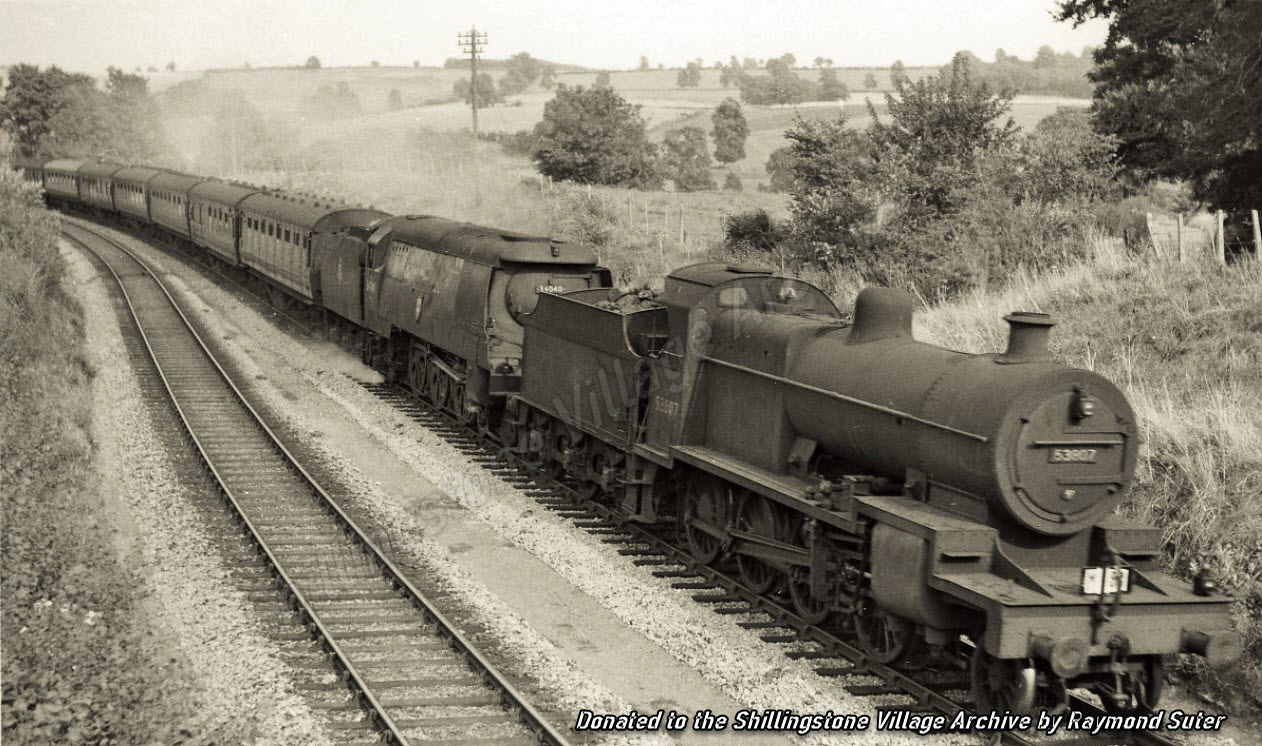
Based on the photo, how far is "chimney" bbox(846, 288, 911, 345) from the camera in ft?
32.3

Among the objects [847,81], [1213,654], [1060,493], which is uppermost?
[847,81]

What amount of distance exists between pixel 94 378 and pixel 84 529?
31.0 ft

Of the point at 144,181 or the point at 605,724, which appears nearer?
the point at 605,724

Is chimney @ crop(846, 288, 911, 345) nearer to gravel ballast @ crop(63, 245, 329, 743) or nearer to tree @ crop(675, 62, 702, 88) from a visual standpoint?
gravel ballast @ crop(63, 245, 329, 743)

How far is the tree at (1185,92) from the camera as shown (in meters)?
17.4

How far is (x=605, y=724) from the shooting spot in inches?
334

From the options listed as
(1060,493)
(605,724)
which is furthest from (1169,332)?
(605,724)

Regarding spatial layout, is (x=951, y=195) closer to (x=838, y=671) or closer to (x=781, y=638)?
(x=781, y=638)

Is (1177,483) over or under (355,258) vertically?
under

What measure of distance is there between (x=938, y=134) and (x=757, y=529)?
46.9 feet

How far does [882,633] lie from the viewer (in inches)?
372

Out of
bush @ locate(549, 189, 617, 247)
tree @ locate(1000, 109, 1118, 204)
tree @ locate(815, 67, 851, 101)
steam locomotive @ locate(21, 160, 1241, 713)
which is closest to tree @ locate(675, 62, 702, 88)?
tree @ locate(815, 67, 851, 101)

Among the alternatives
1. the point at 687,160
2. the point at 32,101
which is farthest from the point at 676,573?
the point at 32,101

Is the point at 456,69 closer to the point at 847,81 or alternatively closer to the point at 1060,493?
the point at 847,81
